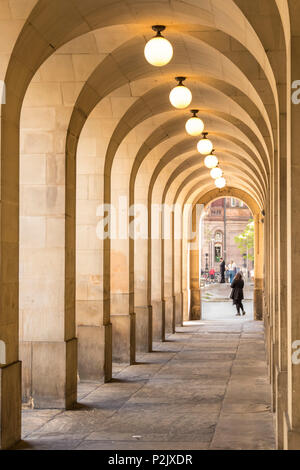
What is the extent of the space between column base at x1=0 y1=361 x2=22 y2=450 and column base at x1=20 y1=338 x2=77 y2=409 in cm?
200

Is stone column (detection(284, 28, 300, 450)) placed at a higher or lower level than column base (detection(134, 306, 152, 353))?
higher

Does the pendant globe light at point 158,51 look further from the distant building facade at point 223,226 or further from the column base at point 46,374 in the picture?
the distant building facade at point 223,226

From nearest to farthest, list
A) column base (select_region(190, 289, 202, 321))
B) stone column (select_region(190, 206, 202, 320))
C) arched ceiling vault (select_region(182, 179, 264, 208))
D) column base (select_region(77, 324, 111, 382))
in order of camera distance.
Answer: column base (select_region(77, 324, 111, 382)) → arched ceiling vault (select_region(182, 179, 264, 208)) → column base (select_region(190, 289, 202, 321)) → stone column (select_region(190, 206, 202, 320))

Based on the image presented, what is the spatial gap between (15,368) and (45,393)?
7.33 ft

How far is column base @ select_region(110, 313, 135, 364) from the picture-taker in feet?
47.8

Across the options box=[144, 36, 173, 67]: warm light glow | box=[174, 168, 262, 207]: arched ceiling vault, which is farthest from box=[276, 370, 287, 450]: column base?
box=[174, 168, 262, 207]: arched ceiling vault

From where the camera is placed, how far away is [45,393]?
9828 millimetres

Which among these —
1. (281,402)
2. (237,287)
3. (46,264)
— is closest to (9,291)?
(46,264)

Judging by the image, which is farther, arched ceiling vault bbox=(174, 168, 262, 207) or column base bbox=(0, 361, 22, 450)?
arched ceiling vault bbox=(174, 168, 262, 207)

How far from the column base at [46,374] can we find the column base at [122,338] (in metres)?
4.70

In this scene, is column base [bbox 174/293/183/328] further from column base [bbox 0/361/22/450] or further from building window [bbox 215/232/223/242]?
building window [bbox 215/232/223/242]

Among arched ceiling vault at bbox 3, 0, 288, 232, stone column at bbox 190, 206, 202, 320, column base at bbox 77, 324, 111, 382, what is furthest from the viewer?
stone column at bbox 190, 206, 202, 320

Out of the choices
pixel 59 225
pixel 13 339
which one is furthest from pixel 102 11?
pixel 13 339

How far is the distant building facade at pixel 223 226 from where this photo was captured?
7112cm
